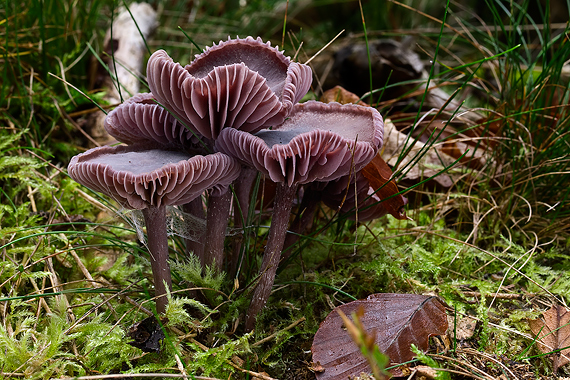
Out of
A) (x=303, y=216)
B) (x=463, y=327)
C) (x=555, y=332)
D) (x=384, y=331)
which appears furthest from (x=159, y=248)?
(x=555, y=332)

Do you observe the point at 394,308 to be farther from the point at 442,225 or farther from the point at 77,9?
the point at 77,9

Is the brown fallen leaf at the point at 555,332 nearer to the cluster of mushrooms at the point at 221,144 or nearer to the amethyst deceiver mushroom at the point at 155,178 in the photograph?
the cluster of mushrooms at the point at 221,144

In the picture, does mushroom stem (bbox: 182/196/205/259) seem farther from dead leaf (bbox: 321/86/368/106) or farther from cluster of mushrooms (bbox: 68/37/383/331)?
dead leaf (bbox: 321/86/368/106)

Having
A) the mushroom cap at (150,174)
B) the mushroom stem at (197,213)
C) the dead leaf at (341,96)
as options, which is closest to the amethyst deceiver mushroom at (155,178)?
the mushroom cap at (150,174)

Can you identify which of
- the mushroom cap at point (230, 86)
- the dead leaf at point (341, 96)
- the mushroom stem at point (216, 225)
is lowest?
the mushroom stem at point (216, 225)

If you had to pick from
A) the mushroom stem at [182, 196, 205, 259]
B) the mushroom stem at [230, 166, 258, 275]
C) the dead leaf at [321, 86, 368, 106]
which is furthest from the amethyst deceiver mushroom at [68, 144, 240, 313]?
the dead leaf at [321, 86, 368, 106]

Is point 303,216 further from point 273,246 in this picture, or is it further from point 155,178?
point 155,178
